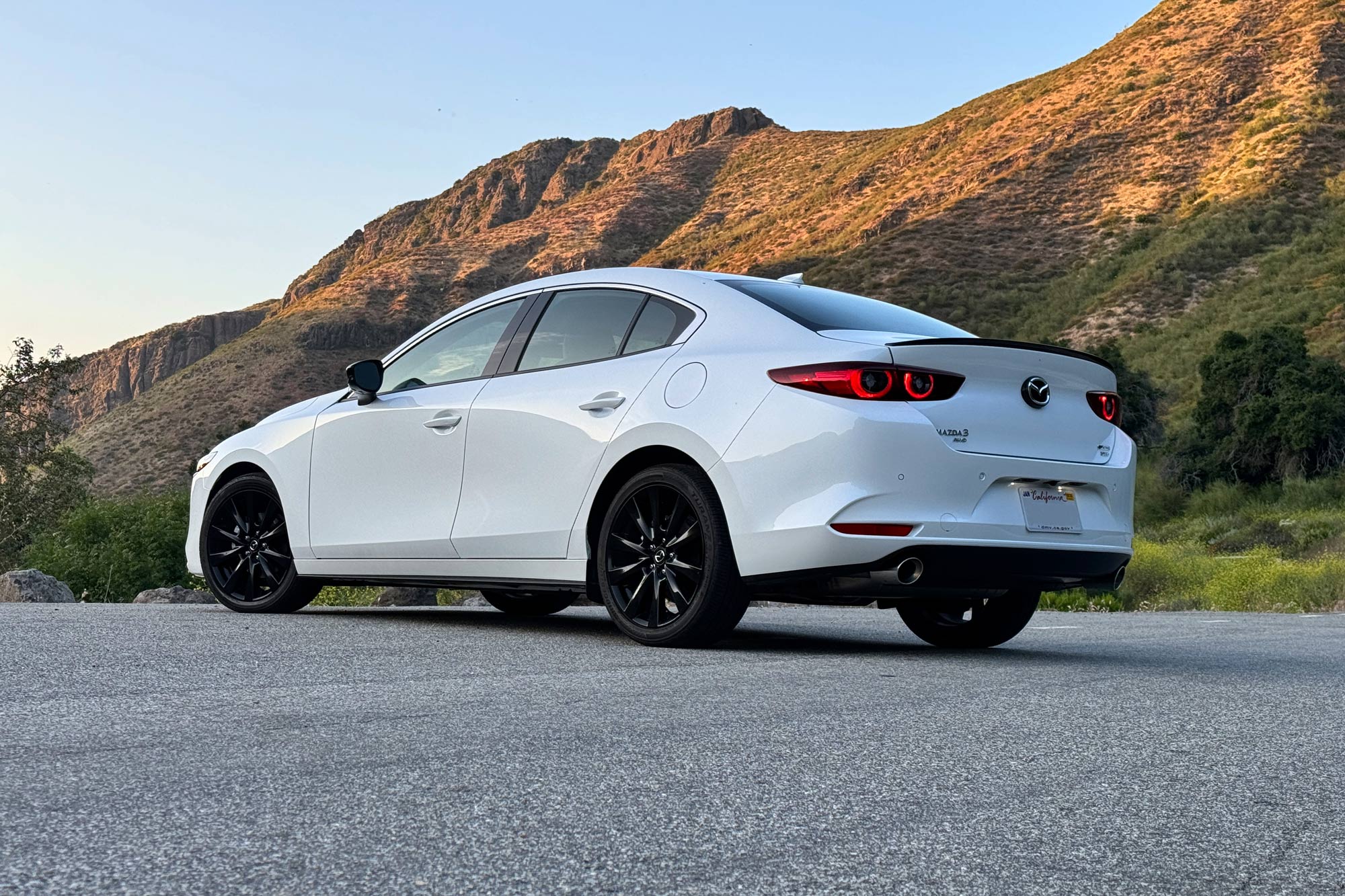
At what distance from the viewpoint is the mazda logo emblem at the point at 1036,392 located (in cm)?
597

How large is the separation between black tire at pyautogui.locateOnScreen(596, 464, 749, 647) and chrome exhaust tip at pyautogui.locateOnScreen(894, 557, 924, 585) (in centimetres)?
70

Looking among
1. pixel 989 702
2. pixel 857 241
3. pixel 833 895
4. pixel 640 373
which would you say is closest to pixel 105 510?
pixel 640 373

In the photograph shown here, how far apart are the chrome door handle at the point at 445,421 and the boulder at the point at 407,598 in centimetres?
556

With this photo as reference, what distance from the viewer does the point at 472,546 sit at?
268 inches

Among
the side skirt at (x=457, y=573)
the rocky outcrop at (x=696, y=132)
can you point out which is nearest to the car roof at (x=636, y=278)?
the side skirt at (x=457, y=573)

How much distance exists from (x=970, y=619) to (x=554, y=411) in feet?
8.17

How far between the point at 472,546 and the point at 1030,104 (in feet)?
209

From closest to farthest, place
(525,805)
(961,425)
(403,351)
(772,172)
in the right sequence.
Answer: (525,805) < (961,425) < (403,351) < (772,172)

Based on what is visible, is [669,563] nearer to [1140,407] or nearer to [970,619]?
[970,619]

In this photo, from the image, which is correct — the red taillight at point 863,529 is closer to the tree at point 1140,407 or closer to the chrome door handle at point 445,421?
the chrome door handle at point 445,421

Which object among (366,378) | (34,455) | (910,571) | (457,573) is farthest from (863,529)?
(34,455)

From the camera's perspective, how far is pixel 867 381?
5.56m

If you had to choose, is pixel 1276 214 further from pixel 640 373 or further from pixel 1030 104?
pixel 640 373

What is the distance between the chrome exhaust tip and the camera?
217 inches
